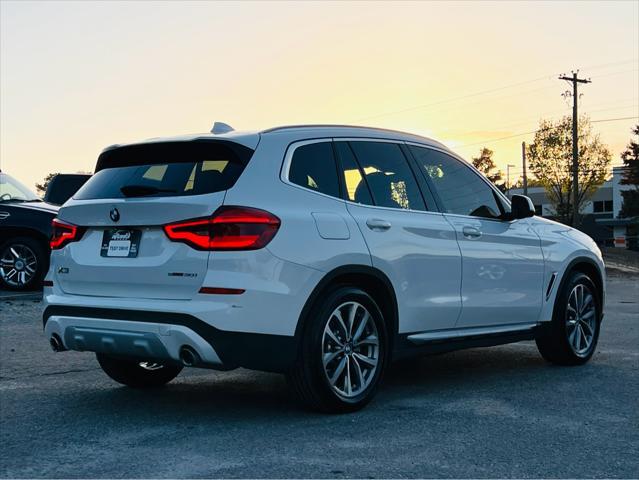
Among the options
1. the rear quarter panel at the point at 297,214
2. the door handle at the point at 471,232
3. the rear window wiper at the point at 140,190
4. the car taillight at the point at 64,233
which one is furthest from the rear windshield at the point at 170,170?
the door handle at the point at 471,232

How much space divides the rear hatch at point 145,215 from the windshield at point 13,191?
9.72 metres

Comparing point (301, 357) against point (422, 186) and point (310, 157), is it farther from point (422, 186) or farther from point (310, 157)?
point (422, 186)

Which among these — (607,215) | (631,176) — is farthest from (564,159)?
(607,215)

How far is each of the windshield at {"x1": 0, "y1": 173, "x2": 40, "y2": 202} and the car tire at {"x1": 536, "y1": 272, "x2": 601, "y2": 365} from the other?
10082 millimetres

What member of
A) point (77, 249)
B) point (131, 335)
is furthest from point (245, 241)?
point (77, 249)

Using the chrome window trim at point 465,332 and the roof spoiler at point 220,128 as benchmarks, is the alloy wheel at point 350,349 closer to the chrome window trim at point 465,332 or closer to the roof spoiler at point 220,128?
the chrome window trim at point 465,332

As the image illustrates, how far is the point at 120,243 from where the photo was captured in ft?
19.6

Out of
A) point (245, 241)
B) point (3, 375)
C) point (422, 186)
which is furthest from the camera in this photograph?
point (3, 375)

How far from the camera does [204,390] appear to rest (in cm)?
720

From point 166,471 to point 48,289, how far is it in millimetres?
2169

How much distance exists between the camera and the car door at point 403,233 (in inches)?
253

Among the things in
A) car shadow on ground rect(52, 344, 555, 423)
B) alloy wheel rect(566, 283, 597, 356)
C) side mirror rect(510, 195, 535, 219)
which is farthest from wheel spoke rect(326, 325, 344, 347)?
alloy wheel rect(566, 283, 597, 356)

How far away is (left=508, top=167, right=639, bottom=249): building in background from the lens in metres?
95.3

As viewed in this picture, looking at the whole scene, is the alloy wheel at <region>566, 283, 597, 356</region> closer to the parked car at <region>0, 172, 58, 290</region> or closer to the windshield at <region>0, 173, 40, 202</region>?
the parked car at <region>0, 172, 58, 290</region>
